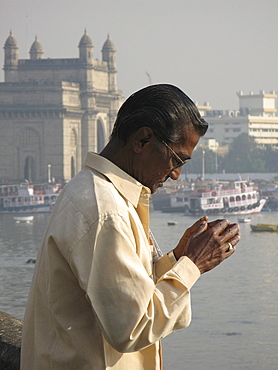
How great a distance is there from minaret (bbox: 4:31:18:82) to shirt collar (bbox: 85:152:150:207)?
52.8 m

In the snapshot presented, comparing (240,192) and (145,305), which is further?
(240,192)

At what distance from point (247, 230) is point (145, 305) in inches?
1152

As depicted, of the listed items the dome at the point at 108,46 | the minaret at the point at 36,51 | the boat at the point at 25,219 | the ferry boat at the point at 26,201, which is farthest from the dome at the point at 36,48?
the boat at the point at 25,219

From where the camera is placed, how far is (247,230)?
30.2 metres

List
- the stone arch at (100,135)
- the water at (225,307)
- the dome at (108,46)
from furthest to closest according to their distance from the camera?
1. the dome at (108,46)
2. the stone arch at (100,135)
3. the water at (225,307)

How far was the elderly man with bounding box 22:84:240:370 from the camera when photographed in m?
1.21

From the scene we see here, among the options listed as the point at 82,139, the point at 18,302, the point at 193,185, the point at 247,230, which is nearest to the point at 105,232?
the point at 18,302

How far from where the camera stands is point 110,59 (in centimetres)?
5584

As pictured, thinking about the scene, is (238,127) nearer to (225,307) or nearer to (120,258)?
(225,307)

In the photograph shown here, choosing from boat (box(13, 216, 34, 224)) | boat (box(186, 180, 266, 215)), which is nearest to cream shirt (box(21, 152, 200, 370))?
boat (box(13, 216, 34, 224))

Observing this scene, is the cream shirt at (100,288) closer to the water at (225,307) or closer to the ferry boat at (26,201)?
the water at (225,307)

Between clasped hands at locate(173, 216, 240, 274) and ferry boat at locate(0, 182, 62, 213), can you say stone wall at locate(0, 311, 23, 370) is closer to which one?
clasped hands at locate(173, 216, 240, 274)

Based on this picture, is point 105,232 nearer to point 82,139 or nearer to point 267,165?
point 82,139

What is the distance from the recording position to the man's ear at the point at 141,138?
134cm
